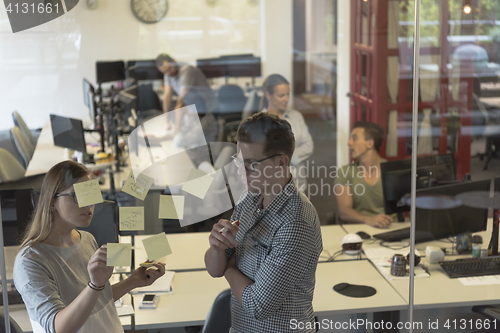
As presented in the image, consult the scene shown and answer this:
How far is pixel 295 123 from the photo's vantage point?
366 centimetres

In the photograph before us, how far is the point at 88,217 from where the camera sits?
6.13 feet

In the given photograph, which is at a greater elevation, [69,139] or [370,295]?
[69,139]

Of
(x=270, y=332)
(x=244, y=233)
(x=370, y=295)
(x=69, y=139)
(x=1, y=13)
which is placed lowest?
(x=370, y=295)

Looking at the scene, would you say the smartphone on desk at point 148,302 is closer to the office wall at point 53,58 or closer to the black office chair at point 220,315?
the black office chair at point 220,315

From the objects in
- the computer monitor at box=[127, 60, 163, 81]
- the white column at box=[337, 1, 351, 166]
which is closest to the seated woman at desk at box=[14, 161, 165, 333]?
the white column at box=[337, 1, 351, 166]

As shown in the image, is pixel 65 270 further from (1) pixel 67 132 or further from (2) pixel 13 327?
(1) pixel 67 132

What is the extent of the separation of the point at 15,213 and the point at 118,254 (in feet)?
2.30

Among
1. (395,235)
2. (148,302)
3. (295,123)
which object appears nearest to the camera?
(148,302)

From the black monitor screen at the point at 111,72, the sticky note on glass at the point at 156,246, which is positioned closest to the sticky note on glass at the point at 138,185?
the sticky note on glass at the point at 156,246

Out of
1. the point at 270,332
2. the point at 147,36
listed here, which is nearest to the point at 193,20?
the point at 147,36

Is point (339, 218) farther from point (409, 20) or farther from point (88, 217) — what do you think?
point (409, 20)

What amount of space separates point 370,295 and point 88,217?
4.71ft

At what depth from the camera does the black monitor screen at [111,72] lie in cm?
431

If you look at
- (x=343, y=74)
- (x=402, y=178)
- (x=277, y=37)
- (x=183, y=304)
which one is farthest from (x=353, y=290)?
(x=277, y=37)
